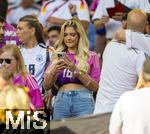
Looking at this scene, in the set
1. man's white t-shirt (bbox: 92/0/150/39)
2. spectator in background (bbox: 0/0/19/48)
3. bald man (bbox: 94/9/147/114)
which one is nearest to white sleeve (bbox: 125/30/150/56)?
bald man (bbox: 94/9/147/114)

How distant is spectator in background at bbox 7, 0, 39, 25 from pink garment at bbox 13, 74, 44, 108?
13.1 feet

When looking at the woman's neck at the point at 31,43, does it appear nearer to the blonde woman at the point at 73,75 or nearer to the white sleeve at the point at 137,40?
the blonde woman at the point at 73,75

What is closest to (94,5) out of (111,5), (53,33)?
(111,5)

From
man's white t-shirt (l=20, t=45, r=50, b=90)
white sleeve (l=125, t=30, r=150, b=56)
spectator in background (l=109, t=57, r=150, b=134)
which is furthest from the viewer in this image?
man's white t-shirt (l=20, t=45, r=50, b=90)

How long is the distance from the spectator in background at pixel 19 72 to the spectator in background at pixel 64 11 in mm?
3007

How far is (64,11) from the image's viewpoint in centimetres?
1076

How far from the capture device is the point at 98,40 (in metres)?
10.5

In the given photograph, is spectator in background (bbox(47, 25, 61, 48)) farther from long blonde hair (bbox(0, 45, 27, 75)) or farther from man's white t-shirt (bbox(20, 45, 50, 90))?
long blonde hair (bbox(0, 45, 27, 75))

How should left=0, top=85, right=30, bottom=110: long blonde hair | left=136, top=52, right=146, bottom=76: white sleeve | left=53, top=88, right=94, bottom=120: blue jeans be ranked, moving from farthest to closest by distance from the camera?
left=53, top=88, right=94, bottom=120: blue jeans
left=136, top=52, right=146, bottom=76: white sleeve
left=0, top=85, right=30, bottom=110: long blonde hair

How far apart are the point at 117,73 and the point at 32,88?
0.96 meters

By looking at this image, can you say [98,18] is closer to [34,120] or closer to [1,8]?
[1,8]

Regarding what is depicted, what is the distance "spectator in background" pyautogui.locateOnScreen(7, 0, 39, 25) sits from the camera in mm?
11406

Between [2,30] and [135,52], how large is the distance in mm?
3011

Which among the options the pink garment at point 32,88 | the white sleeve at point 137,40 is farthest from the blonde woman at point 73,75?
the white sleeve at point 137,40
